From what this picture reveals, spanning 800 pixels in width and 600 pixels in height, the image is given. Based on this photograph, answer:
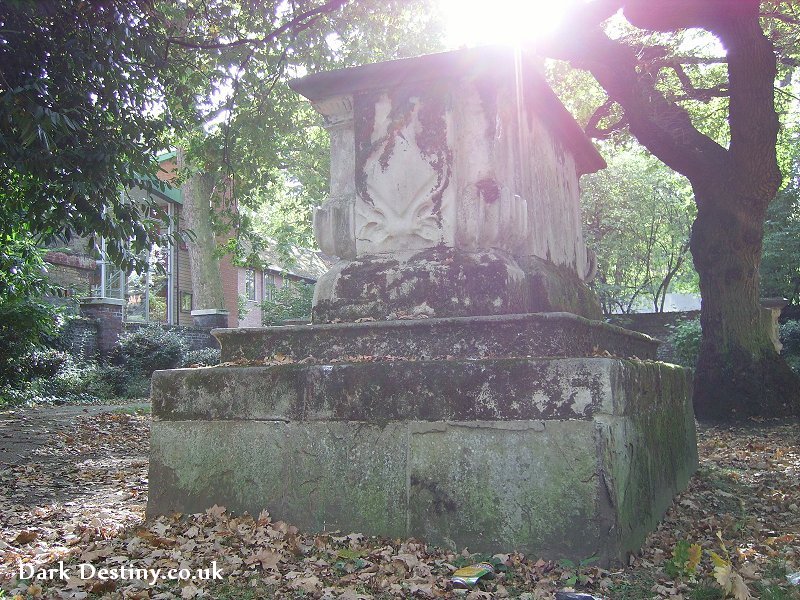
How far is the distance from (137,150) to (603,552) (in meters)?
4.71

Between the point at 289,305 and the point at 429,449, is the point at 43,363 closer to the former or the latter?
the point at 289,305

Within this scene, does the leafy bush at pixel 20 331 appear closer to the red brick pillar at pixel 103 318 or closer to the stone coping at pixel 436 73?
the red brick pillar at pixel 103 318

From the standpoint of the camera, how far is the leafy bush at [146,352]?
51.3 ft

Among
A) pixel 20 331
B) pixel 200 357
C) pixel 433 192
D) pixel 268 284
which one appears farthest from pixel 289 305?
pixel 433 192

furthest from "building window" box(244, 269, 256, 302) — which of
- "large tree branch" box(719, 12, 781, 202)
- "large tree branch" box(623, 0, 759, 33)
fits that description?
"large tree branch" box(719, 12, 781, 202)

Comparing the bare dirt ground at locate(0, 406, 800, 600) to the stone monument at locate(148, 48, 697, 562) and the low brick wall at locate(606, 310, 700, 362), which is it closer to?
the stone monument at locate(148, 48, 697, 562)

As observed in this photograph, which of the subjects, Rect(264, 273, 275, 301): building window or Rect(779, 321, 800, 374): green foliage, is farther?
Rect(264, 273, 275, 301): building window

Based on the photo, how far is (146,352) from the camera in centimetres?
1591

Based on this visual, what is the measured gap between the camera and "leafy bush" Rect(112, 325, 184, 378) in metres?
15.6

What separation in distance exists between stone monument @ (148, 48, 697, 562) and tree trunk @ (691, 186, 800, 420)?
4477mm

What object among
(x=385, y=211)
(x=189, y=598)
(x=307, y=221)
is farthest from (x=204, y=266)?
(x=189, y=598)

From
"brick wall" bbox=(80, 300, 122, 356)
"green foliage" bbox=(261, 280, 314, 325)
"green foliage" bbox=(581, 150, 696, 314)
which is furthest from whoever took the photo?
"green foliage" bbox=(581, 150, 696, 314)

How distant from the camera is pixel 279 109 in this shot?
32.1 ft

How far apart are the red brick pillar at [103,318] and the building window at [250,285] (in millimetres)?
11208
